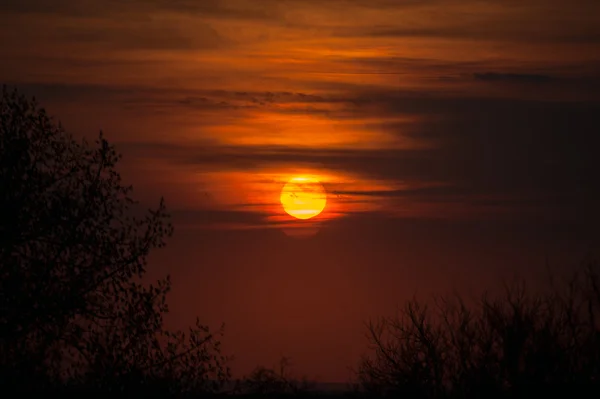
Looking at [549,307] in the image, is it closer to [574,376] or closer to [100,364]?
[574,376]

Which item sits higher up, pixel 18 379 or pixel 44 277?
pixel 44 277

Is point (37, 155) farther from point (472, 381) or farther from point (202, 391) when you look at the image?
point (472, 381)

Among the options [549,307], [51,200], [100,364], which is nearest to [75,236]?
[51,200]

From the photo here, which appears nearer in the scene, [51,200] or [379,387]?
[51,200]

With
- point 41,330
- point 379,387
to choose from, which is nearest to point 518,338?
point 379,387

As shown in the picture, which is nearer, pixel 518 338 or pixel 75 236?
pixel 75 236

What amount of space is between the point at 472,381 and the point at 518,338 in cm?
218

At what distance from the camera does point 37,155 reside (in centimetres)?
2127

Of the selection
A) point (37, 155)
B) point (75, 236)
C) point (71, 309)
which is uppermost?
point (37, 155)

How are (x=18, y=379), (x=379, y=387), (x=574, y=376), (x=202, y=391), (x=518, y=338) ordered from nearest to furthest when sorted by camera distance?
(x=18, y=379), (x=202, y=391), (x=574, y=376), (x=518, y=338), (x=379, y=387)

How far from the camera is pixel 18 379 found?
790 inches

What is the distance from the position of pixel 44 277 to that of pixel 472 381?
19544 mm

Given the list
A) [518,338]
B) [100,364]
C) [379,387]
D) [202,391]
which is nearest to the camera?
[100,364]

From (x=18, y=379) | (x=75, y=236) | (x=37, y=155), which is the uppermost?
(x=37, y=155)
